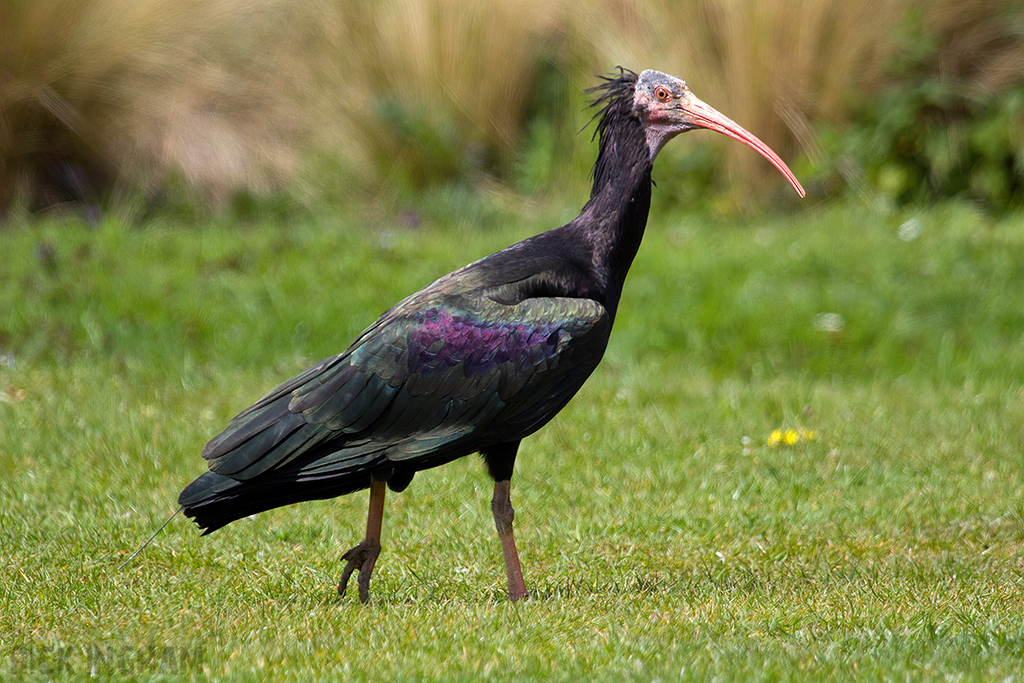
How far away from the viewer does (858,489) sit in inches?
237

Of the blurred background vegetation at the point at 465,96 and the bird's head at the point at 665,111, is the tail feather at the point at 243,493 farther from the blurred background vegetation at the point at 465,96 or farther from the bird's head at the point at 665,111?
the blurred background vegetation at the point at 465,96

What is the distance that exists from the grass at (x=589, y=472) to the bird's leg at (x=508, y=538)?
0.14 meters

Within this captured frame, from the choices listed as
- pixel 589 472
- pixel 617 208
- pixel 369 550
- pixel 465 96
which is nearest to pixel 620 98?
pixel 617 208

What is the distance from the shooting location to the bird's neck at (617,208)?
15.4 ft

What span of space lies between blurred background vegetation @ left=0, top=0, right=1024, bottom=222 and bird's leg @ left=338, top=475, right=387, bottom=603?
Result: 7.07 metres

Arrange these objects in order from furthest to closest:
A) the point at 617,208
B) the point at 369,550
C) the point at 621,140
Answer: the point at 621,140 → the point at 617,208 → the point at 369,550

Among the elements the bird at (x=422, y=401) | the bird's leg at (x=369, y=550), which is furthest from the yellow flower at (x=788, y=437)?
the bird's leg at (x=369, y=550)

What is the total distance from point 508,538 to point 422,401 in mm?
566

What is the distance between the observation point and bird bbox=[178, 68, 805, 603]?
14.1 ft

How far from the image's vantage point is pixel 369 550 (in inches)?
175

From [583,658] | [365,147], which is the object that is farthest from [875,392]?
[365,147]

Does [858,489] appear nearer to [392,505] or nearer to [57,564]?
[392,505]

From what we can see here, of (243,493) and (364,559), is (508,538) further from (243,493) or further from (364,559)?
(243,493)

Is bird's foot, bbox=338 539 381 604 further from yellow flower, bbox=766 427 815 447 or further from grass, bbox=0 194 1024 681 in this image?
yellow flower, bbox=766 427 815 447
